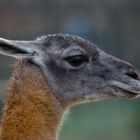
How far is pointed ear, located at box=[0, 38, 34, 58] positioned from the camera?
32.6 ft

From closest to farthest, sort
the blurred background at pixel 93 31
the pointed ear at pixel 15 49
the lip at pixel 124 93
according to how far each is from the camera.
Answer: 1. the pointed ear at pixel 15 49
2. the lip at pixel 124 93
3. the blurred background at pixel 93 31

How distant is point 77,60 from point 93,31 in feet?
50.9

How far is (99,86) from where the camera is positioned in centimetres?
1060

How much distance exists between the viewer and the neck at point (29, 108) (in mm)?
9938

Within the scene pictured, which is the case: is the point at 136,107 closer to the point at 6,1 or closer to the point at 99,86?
the point at 99,86

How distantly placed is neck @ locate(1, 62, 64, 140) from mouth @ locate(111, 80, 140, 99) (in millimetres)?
674

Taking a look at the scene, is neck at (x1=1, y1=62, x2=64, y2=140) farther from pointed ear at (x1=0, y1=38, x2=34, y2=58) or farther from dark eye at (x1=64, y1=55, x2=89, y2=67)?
dark eye at (x1=64, y1=55, x2=89, y2=67)

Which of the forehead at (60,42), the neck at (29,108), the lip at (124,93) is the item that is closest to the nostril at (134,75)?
the lip at (124,93)

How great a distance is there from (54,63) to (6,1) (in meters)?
19.4

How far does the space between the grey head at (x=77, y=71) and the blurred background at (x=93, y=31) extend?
6.07 metres

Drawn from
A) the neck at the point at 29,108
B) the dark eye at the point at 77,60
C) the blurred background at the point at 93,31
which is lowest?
the neck at the point at 29,108

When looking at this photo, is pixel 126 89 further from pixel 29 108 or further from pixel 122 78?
pixel 29 108

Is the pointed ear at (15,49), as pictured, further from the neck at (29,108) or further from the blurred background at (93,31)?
the blurred background at (93,31)

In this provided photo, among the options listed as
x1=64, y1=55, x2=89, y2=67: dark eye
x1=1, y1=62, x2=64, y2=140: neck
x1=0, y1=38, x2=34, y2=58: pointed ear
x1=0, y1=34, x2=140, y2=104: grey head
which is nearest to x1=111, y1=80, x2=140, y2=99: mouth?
x1=0, y1=34, x2=140, y2=104: grey head
